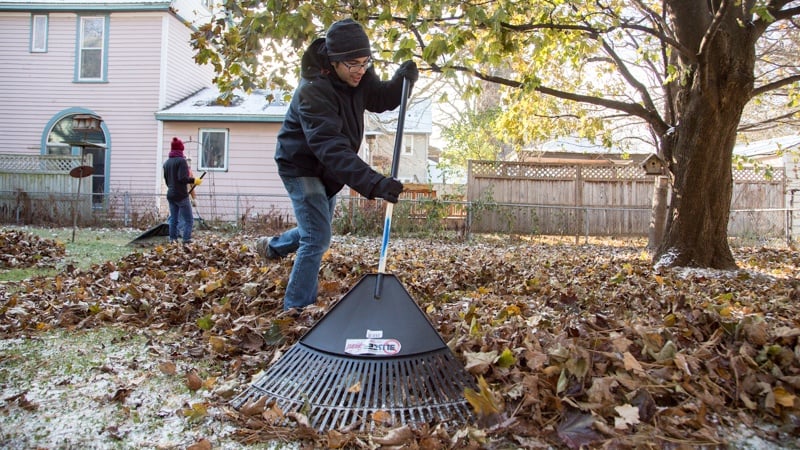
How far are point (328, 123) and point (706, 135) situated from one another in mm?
5443

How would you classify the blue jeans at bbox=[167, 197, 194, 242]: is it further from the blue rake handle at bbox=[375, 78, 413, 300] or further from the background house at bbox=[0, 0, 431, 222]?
the blue rake handle at bbox=[375, 78, 413, 300]

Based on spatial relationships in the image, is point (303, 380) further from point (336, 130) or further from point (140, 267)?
point (140, 267)

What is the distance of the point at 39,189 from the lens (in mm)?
14648

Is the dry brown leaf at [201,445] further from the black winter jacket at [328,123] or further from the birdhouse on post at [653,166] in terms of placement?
the birdhouse on post at [653,166]

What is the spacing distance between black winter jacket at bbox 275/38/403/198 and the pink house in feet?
39.5

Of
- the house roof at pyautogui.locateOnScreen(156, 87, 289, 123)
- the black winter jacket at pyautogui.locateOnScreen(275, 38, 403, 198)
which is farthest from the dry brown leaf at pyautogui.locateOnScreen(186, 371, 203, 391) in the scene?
the house roof at pyautogui.locateOnScreen(156, 87, 289, 123)

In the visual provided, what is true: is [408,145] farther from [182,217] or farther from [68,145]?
[182,217]

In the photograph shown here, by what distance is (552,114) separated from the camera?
11.0 meters

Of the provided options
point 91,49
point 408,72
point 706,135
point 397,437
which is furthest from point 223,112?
point 397,437

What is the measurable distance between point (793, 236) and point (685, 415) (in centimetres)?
1305

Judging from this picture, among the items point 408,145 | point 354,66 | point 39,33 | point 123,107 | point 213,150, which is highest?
point 39,33

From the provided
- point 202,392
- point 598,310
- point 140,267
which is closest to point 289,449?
point 202,392

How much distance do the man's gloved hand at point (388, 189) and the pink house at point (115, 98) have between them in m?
12.9

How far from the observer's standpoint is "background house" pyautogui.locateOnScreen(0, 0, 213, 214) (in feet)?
50.6
